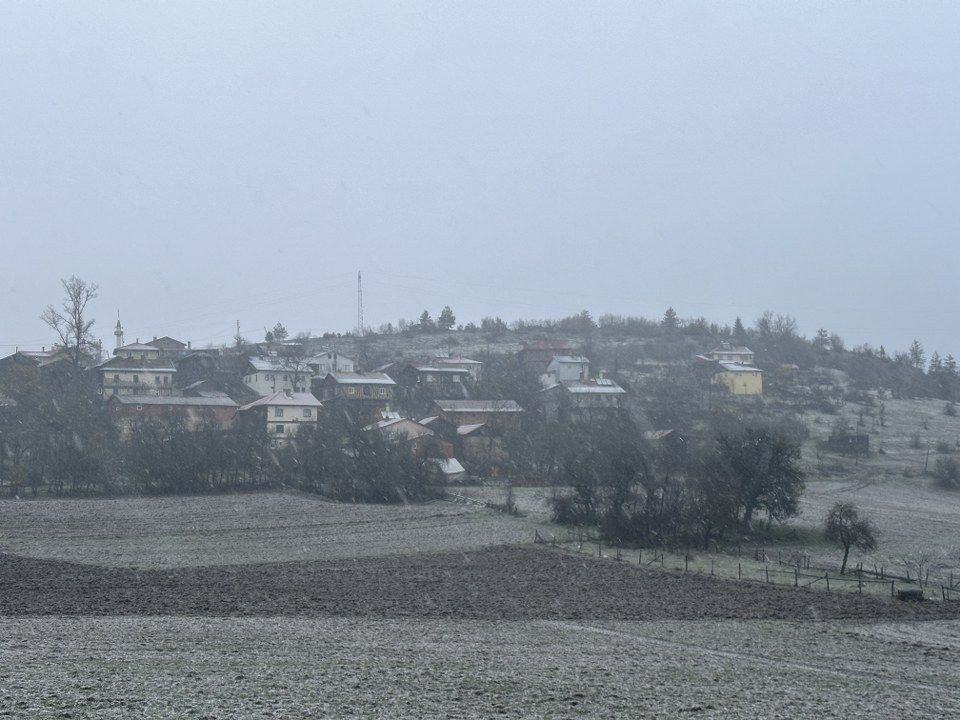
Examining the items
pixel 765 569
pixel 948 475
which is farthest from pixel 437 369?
pixel 765 569

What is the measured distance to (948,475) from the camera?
45312mm

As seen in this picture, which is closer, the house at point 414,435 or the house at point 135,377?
the house at point 414,435

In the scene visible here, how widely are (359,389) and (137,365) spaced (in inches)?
589

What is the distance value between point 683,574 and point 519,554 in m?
4.97

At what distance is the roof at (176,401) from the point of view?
186 ft

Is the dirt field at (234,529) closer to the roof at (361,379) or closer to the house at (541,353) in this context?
the roof at (361,379)

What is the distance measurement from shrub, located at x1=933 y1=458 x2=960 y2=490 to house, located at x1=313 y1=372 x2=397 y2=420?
32.2 m

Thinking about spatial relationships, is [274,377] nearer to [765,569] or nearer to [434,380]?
[434,380]

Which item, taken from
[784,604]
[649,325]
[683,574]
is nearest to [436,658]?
[784,604]

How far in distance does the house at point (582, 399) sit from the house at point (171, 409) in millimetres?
19403

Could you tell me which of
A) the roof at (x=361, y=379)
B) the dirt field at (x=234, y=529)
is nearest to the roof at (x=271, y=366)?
the roof at (x=361, y=379)

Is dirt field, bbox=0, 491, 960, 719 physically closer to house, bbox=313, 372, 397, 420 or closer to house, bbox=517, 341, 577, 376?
house, bbox=313, 372, 397, 420

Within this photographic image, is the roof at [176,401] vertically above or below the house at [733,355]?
below

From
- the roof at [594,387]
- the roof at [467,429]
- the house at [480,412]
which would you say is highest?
the roof at [594,387]
